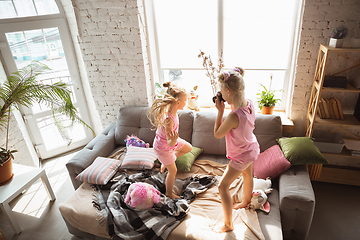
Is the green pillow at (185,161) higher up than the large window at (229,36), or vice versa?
the large window at (229,36)

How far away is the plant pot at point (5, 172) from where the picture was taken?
2.45 meters

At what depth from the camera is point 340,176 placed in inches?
111

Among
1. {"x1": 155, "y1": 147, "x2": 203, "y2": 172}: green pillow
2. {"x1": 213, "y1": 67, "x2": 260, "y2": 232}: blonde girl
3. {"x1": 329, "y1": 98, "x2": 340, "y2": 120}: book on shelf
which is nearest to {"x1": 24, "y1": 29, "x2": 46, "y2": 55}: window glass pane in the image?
{"x1": 155, "y1": 147, "x2": 203, "y2": 172}: green pillow

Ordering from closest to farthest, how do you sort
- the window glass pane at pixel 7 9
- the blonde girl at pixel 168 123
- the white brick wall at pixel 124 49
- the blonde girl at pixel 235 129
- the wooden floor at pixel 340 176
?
the blonde girl at pixel 235 129, the blonde girl at pixel 168 123, the white brick wall at pixel 124 49, the wooden floor at pixel 340 176, the window glass pane at pixel 7 9

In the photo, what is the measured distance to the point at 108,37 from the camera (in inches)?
118

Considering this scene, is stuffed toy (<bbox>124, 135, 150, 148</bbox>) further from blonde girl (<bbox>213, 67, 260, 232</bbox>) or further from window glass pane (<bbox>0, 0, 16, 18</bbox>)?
window glass pane (<bbox>0, 0, 16, 18</bbox>)

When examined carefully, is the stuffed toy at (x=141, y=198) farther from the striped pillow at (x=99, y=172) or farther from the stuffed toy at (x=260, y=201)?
the stuffed toy at (x=260, y=201)

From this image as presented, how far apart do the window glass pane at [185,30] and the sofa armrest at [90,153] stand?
1.31 meters

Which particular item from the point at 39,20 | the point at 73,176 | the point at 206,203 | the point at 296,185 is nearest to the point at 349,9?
the point at 296,185

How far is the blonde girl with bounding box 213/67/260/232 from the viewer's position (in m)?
1.66

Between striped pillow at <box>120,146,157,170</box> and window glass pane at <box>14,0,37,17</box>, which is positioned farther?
window glass pane at <box>14,0,37,17</box>

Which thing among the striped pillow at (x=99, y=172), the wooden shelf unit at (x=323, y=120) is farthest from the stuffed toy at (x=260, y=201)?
the striped pillow at (x=99, y=172)

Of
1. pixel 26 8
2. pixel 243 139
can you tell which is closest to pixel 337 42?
pixel 243 139

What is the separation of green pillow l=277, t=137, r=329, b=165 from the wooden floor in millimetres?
805
